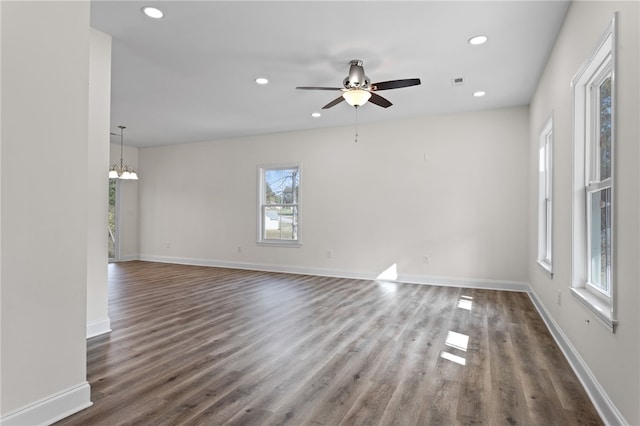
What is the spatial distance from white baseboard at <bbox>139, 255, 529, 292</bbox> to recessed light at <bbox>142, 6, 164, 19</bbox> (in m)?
4.94

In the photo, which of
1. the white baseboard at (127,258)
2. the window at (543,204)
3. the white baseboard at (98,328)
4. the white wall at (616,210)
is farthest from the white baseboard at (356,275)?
the white baseboard at (98,328)

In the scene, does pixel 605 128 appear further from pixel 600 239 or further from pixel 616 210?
pixel 616 210

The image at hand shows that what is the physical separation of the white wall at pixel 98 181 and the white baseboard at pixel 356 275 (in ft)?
13.3

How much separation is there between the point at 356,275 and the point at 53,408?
16.9ft

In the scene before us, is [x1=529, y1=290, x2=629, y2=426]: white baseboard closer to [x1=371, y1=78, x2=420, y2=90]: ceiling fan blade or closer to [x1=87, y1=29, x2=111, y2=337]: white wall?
[x1=371, y1=78, x2=420, y2=90]: ceiling fan blade

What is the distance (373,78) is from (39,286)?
3879mm

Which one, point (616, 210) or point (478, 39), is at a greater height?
point (478, 39)

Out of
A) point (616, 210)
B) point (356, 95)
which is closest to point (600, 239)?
point (616, 210)

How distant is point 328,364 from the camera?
2.72 m

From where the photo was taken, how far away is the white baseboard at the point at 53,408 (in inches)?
69.3

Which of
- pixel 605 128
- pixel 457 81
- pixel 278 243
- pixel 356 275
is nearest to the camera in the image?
pixel 605 128

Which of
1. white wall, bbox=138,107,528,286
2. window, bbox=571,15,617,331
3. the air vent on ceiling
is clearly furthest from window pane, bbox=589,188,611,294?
white wall, bbox=138,107,528,286

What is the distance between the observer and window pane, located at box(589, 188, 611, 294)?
7.72ft

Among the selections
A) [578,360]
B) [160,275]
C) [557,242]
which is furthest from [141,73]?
[578,360]
